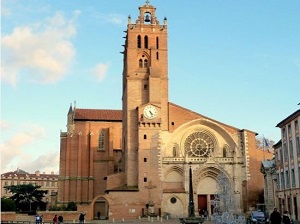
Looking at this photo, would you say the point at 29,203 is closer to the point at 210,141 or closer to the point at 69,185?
the point at 69,185

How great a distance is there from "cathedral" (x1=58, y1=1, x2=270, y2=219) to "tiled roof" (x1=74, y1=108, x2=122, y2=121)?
13215 mm

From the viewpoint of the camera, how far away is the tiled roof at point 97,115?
69938mm

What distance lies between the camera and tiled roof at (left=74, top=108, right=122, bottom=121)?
69.9 metres

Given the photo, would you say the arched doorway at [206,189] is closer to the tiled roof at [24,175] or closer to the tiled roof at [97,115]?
the tiled roof at [97,115]

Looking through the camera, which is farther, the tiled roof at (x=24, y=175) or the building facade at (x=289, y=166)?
the tiled roof at (x=24, y=175)

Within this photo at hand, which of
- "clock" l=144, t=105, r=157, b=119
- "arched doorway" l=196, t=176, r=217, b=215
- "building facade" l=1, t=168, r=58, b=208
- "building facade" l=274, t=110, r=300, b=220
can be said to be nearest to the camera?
"building facade" l=274, t=110, r=300, b=220

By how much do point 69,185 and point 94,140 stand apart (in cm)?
854

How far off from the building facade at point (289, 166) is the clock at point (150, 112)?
1623 cm

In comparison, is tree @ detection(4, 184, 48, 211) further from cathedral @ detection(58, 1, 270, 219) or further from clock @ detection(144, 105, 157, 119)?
clock @ detection(144, 105, 157, 119)

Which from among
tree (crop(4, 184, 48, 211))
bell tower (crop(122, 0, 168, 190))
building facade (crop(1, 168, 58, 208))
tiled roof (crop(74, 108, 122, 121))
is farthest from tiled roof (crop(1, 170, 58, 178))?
bell tower (crop(122, 0, 168, 190))

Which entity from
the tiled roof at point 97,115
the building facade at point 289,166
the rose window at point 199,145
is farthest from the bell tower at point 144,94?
the building facade at point 289,166

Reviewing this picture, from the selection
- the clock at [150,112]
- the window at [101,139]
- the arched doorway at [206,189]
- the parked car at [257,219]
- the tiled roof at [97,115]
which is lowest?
the parked car at [257,219]

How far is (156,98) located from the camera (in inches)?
2178

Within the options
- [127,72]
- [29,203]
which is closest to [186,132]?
[127,72]
